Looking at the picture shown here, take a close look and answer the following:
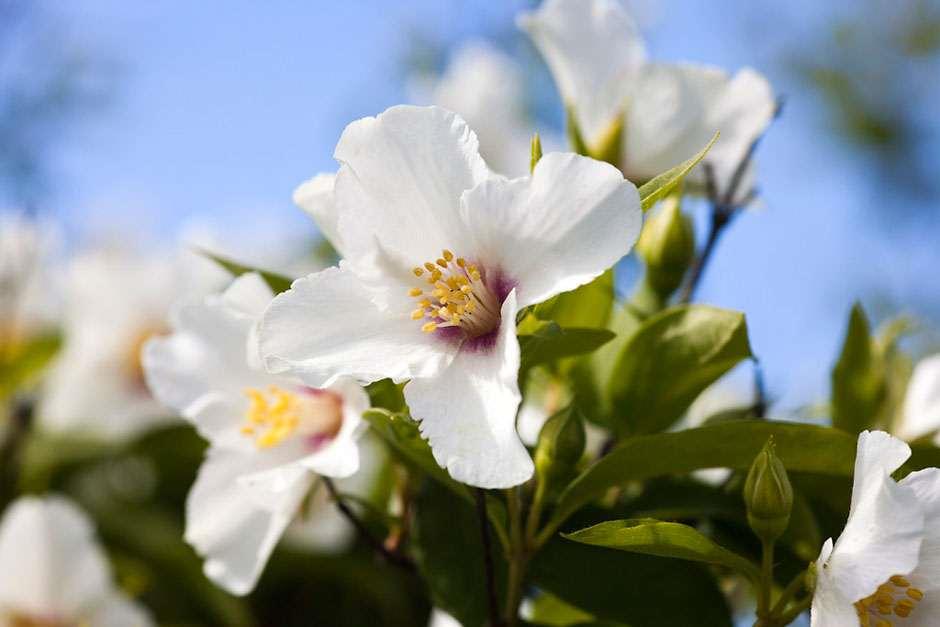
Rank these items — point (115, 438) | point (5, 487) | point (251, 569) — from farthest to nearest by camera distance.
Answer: point (115, 438) → point (5, 487) → point (251, 569)

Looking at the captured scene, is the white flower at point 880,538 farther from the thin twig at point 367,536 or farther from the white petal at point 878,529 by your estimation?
the thin twig at point 367,536

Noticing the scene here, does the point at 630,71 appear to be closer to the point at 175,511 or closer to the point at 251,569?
the point at 251,569

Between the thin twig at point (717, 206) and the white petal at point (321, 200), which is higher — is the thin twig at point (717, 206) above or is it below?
below

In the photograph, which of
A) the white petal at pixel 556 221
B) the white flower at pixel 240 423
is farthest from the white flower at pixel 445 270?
the white flower at pixel 240 423

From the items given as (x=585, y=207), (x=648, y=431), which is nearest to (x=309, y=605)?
(x=648, y=431)

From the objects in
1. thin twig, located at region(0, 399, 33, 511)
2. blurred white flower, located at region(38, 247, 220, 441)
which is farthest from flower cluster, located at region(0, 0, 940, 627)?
blurred white flower, located at region(38, 247, 220, 441)

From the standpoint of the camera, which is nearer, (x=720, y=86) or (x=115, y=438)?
(x=720, y=86)

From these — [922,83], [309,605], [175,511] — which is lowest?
[922,83]

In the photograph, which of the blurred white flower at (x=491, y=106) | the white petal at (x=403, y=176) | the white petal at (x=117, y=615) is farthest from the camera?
the blurred white flower at (x=491, y=106)
